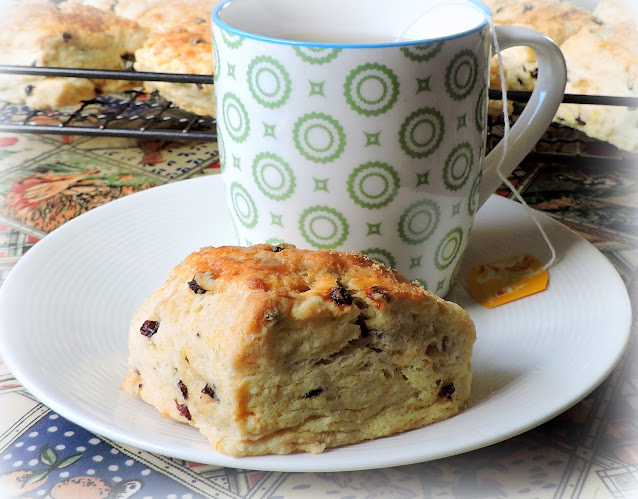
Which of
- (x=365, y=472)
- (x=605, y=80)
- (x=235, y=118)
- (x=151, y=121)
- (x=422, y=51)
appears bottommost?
(x=151, y=121)

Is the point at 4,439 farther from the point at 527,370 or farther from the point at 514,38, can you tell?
the point at 514,38

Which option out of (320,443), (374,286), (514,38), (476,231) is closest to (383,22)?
(514,38)

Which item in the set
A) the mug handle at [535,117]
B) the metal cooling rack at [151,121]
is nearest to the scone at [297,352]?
the mug handle at [535,117]

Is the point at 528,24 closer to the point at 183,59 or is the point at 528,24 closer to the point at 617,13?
the point at 617,13

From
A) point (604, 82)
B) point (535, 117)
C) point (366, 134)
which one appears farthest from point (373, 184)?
point (604, 82)

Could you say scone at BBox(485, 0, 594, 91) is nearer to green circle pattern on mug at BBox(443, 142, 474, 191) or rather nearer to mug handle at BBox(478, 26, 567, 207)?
mug handle at BBox(478, 26, 567, 207)

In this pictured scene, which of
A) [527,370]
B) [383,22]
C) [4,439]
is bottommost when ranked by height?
[4,439]
